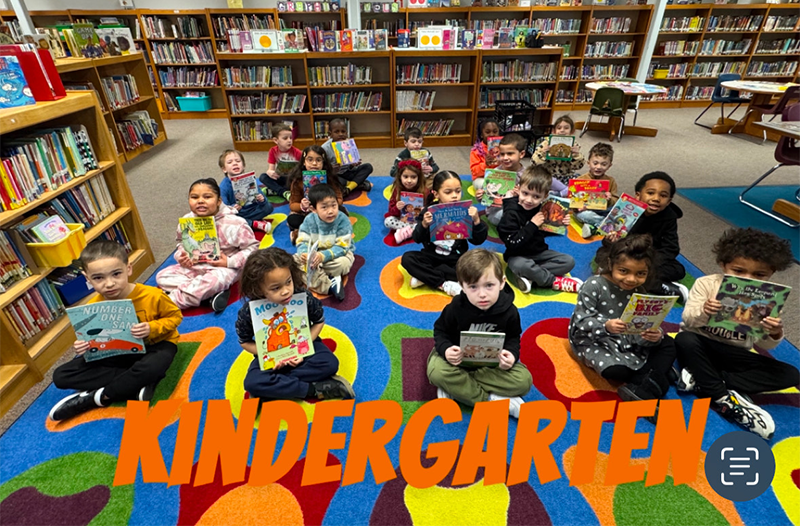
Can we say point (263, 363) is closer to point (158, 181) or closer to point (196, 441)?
point (196, 441)

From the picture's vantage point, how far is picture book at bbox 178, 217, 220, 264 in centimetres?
264

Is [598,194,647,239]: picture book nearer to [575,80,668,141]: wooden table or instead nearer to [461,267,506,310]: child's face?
[461,267,506,310]: child's face

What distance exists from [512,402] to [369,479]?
2.37ft

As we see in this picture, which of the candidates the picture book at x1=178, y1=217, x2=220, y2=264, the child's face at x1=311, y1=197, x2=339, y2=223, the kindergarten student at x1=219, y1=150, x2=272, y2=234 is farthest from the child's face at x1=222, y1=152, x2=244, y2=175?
the child's face at x1=311, y1=197, x2=339, y2=223

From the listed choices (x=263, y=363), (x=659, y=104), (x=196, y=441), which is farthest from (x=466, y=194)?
(x=659, y=104)

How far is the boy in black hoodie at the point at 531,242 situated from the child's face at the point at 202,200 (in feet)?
6.57

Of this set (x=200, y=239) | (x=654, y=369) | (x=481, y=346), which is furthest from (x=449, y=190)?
(x=200, y=239)

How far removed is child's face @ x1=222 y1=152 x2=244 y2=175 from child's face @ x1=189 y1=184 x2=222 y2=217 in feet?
2.93

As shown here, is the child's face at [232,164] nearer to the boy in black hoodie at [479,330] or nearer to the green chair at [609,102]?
the boy in black hoodie at [479,330]

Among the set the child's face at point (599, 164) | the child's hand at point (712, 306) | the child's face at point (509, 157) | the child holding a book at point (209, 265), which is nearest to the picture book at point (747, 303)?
the child's hand at point (712, 306)

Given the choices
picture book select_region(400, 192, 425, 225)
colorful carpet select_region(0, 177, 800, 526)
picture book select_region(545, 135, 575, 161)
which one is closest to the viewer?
colorful carpet select_region(0, 177, 800, 526)

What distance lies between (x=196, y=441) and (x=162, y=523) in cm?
33

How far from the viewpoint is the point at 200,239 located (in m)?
2.70

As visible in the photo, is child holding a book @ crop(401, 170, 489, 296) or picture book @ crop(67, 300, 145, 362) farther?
child holding a book @ crop(401, 170, 489, 296)
